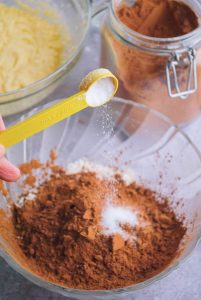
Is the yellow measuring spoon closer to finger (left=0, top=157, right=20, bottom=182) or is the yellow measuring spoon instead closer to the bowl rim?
finger (left=0, top=157, right=20, bottom=182)

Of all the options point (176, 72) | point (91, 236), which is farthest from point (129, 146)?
point (91, 236)

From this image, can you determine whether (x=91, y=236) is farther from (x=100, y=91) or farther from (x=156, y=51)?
(x=156, y=51)

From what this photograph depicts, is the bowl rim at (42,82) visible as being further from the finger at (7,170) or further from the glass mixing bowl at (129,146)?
the finger at (7,170)

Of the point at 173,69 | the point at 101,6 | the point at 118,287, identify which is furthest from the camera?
the point at 101,6

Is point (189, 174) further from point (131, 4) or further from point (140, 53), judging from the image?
point (131, 4)

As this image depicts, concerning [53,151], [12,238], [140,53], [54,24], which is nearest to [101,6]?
[54,24]
